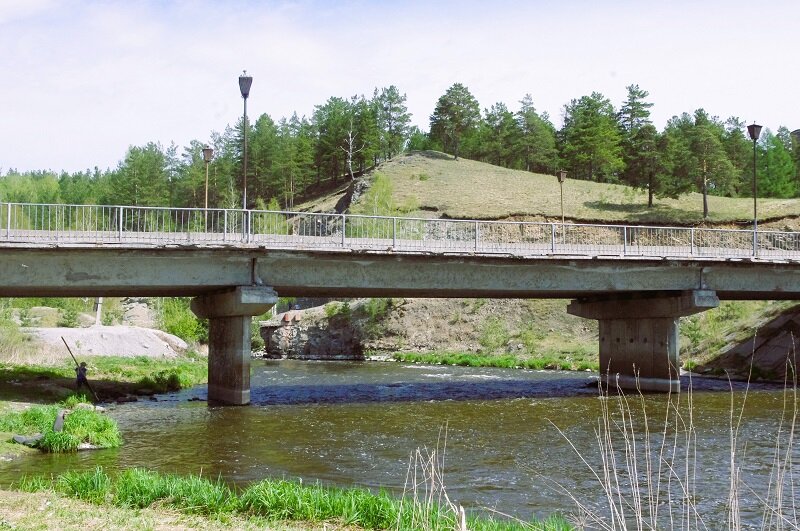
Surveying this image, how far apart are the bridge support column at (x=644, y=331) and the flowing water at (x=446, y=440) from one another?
66.7 inches

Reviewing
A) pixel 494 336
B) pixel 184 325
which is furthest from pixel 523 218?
pixel 184 325

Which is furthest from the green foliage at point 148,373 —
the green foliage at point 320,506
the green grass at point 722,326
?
the green grass at point 722,326

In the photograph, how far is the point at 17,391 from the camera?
26109 mm

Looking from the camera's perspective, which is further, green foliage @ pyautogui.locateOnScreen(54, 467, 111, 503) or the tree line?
the tree line

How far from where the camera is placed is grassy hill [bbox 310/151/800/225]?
84688 mm

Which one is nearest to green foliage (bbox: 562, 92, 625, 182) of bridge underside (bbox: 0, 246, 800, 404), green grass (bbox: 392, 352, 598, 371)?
green grass (bbox: 392, 352, 598, 371)

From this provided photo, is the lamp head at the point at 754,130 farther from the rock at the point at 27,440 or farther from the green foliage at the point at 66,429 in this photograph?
the rock at the point at 27,440

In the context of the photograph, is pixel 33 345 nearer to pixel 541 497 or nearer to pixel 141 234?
pixel 141 234

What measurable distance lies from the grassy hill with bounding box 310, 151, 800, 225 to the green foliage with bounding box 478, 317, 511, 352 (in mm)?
26491

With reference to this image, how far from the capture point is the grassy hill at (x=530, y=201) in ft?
278

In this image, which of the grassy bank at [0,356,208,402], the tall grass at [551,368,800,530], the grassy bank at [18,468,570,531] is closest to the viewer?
the tall grass at [551,368,800,530]

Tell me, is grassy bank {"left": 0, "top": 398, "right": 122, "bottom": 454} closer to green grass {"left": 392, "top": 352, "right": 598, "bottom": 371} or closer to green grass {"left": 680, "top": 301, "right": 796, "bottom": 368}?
green grass {"left": 680, "top": 301, "right": 796, "bottom": 368}

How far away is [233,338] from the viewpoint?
29.7 metres

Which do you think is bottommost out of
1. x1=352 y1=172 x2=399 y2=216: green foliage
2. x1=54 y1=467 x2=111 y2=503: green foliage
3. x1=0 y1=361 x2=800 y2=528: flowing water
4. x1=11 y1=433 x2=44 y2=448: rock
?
x1=0 y1=361 x2=800 y2=528: flowing water
